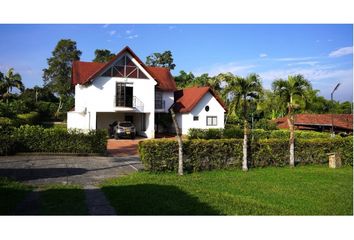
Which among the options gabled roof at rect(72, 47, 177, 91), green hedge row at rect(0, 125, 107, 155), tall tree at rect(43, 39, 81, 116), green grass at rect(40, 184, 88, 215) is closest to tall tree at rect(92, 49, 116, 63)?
tall tree at rect(43, 39, 81, 116)

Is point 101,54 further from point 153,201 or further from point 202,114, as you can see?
point 153,201

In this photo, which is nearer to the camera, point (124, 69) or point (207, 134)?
point (207, 134)

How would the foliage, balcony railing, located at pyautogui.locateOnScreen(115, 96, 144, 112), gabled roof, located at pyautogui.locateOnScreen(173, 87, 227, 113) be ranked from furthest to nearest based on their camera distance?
the foliage < gabled roof, located at pyautogui.locateOnScreen(173, 87, 227, 113) < balcony railing, located at pyautogui.locateOnScreen(115, 96, 144, 112)

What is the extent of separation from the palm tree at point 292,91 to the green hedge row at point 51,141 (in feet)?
30.8

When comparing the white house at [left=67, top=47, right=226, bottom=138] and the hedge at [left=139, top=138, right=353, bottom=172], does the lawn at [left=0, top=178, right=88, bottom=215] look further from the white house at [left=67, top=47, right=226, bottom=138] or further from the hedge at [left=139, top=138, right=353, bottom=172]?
the white house at [left=67, top=47, right=226, bottom=138]

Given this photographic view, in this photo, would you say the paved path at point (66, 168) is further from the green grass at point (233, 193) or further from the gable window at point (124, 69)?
the gable window at point (124, 69)

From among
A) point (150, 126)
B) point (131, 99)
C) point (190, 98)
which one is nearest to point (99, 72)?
point (131, 99)

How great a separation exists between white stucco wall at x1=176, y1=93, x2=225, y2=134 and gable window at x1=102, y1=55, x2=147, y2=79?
21.3 ft

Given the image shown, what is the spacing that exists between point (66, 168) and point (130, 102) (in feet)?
49.1

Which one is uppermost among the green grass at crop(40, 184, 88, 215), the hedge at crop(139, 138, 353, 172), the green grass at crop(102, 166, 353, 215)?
the hedge at crop(139, 138, 353, 172)

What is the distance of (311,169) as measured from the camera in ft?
52.3

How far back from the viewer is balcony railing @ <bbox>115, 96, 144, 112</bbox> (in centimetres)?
2778

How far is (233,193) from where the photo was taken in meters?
10.3

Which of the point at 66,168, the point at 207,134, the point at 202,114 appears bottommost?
the point at 66,168
